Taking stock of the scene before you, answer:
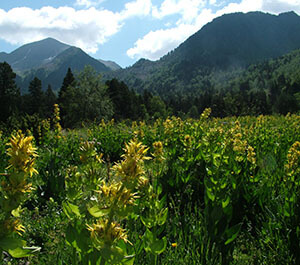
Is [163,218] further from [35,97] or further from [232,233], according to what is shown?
[35,97]

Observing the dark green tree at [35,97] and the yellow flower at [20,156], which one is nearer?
the yellow flower at [20,156]

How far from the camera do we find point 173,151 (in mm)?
4449

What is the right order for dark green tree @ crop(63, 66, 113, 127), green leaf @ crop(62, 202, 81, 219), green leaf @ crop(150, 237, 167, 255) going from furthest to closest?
dark green tree @ crop(63, 66, 113, 127)
green leaf @ crop(150, 237, 167, 255)
green leaf @ crop(62, 202, 81, 219)

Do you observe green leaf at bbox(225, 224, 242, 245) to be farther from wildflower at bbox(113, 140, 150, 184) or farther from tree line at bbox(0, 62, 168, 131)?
tree line at bbox(0, 62, 168, 131)

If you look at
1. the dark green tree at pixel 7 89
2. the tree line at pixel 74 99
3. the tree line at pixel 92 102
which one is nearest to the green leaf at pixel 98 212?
the tree line at pixel 92 102

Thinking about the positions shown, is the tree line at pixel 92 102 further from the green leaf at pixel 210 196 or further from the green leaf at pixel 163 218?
the green leaf at pixel 163 218

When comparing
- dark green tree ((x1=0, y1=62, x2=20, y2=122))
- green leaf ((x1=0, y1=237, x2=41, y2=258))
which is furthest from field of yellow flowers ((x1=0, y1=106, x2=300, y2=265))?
dark green tree ((x1=0, y1=62, x2=20, y2=122))

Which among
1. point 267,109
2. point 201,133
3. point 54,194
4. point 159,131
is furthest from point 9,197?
point 267,109

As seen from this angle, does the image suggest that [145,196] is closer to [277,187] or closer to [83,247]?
[83,247]

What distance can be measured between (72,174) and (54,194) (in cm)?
232

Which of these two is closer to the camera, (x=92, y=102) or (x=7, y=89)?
(x=92, y=102)

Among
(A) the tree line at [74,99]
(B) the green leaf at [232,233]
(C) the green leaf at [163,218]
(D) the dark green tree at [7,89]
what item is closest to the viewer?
(C) the green leaf at [163,218]

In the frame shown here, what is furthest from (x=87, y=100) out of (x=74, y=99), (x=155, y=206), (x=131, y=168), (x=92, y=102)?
(x=131, y=168)

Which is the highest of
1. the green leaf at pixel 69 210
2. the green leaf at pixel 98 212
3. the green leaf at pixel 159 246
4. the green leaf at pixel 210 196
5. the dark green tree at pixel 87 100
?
the dark green tree at pixel 87 100
